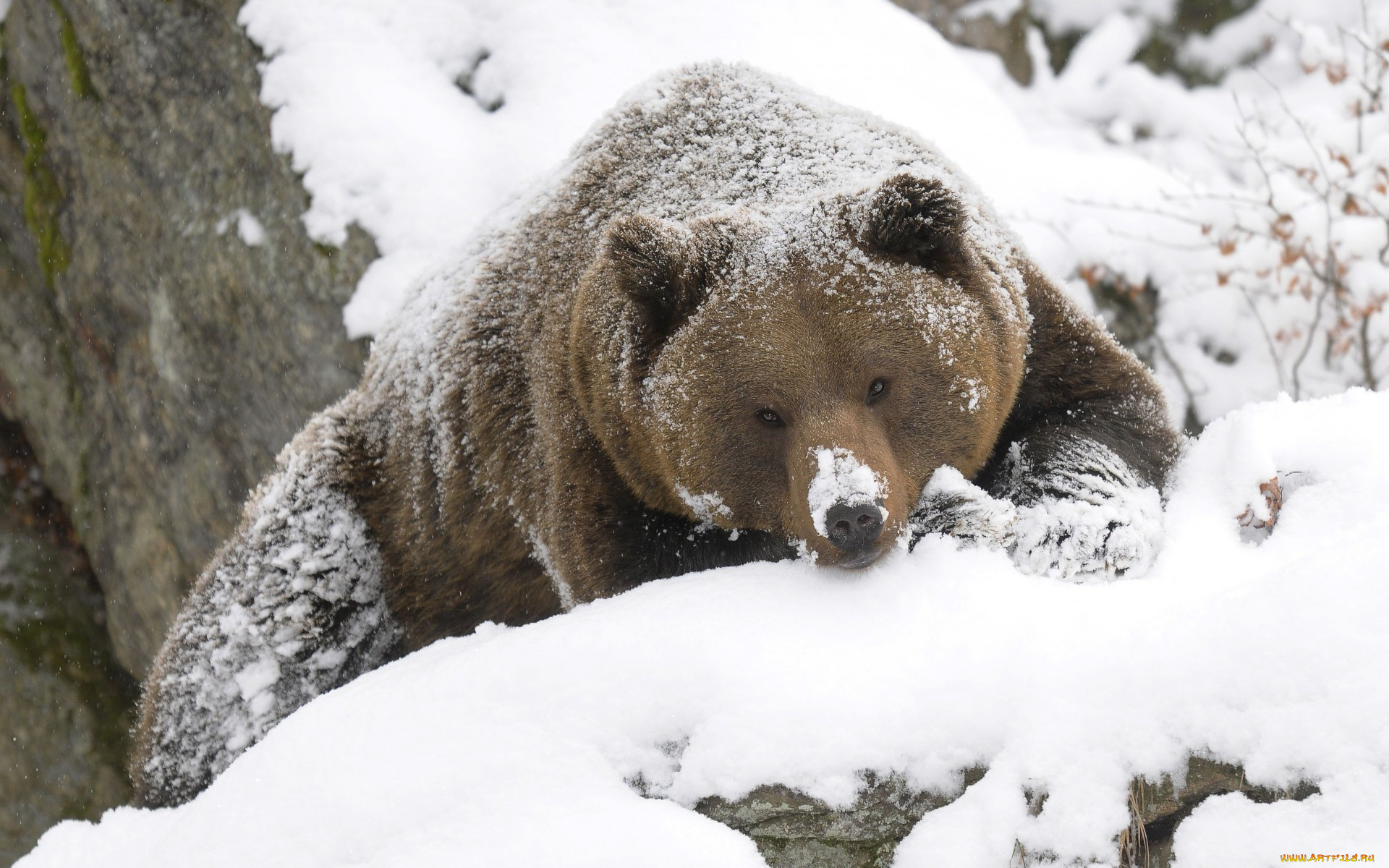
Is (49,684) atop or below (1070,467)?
below

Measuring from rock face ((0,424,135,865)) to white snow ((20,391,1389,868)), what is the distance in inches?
194

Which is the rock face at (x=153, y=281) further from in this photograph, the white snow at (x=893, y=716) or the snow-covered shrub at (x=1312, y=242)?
the snow-covered shrub at (x=1312, y=242)

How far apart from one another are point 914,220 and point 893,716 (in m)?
1.37

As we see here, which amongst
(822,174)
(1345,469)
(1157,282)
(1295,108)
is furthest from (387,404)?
(1295,108)

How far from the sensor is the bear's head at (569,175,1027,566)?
305cm

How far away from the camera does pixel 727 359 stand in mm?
3117

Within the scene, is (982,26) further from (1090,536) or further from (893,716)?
(893,716)

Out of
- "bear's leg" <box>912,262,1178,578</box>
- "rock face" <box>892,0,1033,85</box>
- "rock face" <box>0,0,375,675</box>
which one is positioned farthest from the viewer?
"rock face" <box>892,0,1033,85</box>

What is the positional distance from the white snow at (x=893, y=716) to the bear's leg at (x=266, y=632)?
1545 millimetres

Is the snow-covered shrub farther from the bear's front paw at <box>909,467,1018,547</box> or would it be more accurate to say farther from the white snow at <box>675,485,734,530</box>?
the white snow at <box>675,485,734,530</box>

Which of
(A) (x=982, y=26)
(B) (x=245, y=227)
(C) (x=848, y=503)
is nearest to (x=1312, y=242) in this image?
(A) (x=982, y=26)

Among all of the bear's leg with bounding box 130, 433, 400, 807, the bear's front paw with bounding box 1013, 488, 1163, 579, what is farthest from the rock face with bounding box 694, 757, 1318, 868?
the bear's leg with bounding box 130, 433, 400, 807

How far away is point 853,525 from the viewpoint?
2750 mm

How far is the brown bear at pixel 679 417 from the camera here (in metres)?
3.11
